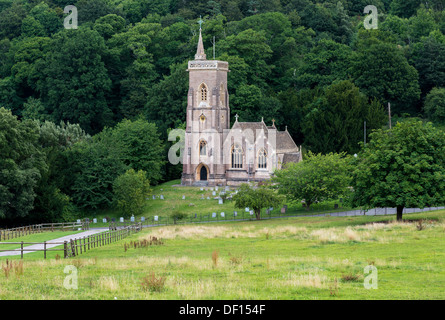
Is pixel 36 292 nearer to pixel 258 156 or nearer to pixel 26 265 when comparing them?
pixel 26 265

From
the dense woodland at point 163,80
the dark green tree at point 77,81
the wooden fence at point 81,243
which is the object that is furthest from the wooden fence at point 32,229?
the dark green tree at point 77,81

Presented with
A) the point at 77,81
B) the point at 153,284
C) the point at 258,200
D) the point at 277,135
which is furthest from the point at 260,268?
the point at 77,81

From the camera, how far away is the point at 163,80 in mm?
111062

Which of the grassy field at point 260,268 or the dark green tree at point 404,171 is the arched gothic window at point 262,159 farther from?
the grassy field at point 260,268

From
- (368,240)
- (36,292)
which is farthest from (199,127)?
(36,292)

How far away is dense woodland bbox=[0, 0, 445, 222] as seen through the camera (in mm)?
83500

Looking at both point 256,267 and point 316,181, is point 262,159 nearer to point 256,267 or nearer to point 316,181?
point 316,181

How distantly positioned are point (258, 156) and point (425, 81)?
3312 centimetres

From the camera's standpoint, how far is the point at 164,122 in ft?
351

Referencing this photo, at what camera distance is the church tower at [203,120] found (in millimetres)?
92000

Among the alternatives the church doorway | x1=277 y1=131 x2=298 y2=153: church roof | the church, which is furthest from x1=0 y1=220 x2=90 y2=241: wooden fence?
x1=277 y1=131 x2=298 y2=153: church roof

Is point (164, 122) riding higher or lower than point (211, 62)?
lower

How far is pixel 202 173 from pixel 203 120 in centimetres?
633

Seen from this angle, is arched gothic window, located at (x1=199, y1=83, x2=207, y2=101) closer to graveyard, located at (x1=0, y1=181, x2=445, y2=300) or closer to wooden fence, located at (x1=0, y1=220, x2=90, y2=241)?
wooden fence, located at (x1=0, y1=220, x2=90, y2=241)
